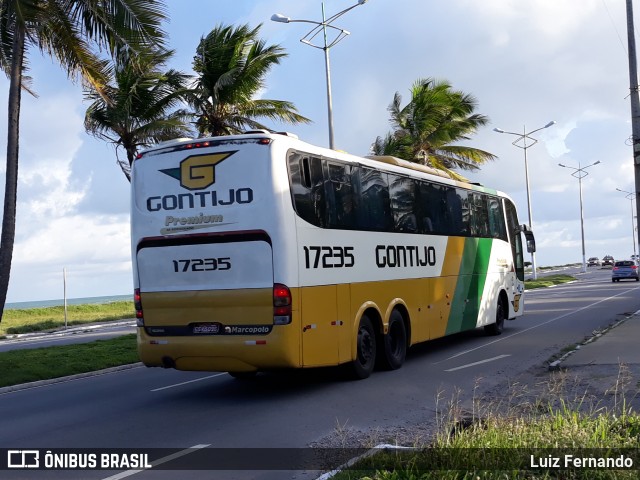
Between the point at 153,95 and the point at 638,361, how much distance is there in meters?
16.5

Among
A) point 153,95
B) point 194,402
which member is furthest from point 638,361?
point 153,95

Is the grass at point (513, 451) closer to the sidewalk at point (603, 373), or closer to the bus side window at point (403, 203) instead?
the sidewalk at point (603, 373)

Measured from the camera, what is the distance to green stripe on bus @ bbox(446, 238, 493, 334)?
57.9 feet

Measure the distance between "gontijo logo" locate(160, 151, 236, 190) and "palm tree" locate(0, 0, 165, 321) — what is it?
8310 millimetres

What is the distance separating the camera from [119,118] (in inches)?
910

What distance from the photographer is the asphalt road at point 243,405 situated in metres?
8.87

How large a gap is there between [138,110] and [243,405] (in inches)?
585

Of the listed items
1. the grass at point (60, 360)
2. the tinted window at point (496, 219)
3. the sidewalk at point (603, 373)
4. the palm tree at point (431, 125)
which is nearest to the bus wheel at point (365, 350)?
the sidewalk at point (603, 373)

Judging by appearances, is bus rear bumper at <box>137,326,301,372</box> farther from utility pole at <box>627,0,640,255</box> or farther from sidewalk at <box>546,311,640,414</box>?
utility pole at <box>627,0,640,255</box>

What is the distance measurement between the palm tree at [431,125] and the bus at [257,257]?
23.7m

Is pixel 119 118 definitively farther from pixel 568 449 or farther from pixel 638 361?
pixel 568 449

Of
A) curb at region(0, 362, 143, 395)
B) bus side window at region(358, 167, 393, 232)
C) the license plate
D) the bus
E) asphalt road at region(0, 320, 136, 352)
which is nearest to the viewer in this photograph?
A: the bus

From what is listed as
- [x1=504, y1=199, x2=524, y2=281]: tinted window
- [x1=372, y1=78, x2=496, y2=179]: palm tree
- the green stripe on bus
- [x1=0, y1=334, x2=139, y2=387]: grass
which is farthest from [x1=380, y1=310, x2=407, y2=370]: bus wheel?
[x1=372, y1=78, x2=496, y2=179]: palm tree

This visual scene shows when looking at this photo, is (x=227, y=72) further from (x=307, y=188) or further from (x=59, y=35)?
(x=307, y=188)
